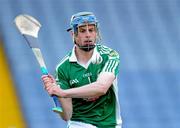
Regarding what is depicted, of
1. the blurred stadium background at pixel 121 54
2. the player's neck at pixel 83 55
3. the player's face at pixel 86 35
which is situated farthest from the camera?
the blurred stadium background at pixel 121 54

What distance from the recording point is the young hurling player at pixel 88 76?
489 cm

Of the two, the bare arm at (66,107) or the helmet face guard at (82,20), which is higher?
the helmet face guard at (82,20)

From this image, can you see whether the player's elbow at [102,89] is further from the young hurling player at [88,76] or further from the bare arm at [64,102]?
the bare arm at [64,102]

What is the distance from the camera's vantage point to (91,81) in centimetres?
495

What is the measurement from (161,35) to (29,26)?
495cm

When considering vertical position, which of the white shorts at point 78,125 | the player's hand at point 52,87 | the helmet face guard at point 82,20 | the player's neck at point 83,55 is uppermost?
the helmet face guard at point 82,20

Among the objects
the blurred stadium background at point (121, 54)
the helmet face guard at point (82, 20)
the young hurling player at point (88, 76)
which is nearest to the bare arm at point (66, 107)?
the young hurling player at point (88, 76)

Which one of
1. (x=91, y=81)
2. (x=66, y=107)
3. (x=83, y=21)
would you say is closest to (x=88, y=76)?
(x=91, y=81)

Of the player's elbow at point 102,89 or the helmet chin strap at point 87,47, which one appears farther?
the helmet chin strap at point 87,47

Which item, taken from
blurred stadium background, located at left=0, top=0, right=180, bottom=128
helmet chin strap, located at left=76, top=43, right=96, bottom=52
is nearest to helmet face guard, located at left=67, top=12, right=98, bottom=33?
helmet chin strap, located at left=76, top=43, right=96, bottom=52

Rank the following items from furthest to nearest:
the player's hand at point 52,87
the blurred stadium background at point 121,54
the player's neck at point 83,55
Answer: the blurred stadium background at point 121,54, the player's neck at point 83,55, the player's hand at point 52,87

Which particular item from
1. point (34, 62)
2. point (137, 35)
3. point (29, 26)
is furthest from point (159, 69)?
point (29, 26)

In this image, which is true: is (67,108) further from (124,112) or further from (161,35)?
(161,35)

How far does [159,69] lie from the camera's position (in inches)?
376
